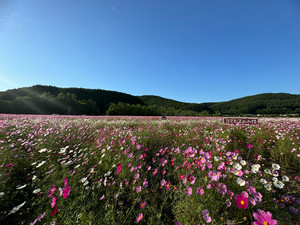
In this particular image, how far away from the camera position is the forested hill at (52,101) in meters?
40.2

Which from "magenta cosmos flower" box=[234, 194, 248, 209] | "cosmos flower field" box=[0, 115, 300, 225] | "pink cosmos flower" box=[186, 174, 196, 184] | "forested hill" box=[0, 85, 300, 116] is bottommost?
"cosmos flower field" box=[0, 115, 300, 225]

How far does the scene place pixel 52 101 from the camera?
173ft

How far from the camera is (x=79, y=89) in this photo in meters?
92.1

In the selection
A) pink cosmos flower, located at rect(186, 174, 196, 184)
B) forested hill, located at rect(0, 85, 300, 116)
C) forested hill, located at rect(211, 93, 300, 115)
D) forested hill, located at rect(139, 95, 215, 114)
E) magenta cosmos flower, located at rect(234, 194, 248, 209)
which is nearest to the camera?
magenta cosmos flower, located at rect(234, 194, 248, 209)

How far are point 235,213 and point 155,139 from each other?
258 centimetres

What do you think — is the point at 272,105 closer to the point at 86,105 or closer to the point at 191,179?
the point at 191,179

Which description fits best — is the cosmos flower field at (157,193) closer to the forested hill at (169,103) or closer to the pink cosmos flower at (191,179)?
the pink cosmos flower at (191,179)

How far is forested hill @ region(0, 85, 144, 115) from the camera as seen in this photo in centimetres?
4015

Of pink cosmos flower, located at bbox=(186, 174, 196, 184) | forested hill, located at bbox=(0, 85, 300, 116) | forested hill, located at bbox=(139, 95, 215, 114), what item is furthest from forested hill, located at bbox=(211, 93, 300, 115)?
pink cosmos flower, located at bbox=(186, 174, 196, 184)

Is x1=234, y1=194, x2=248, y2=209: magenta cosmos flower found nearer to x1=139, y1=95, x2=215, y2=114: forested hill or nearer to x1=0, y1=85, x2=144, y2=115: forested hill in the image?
x1=0, y1=85, x2=144, y2=115: forested hill

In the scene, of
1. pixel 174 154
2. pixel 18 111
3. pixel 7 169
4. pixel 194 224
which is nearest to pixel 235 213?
pixel 194 224

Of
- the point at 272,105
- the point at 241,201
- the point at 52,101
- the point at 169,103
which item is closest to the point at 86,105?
the point at 52,101

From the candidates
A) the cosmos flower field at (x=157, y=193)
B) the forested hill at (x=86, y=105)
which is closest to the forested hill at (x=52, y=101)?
the forested hill at (x=86, y=105)

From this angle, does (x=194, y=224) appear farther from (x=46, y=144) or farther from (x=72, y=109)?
(x=72, y=109)
